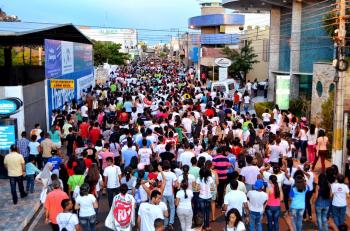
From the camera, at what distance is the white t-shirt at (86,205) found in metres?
8.03

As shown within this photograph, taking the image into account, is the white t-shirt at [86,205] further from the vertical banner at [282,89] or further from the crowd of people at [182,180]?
the vertical banner at [282,89]

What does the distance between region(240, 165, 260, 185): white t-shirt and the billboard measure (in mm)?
10418

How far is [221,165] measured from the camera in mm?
10531

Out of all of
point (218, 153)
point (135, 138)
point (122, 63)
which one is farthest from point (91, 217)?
point (122, 63)

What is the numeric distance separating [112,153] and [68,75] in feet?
44.4

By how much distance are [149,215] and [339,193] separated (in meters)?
3.79

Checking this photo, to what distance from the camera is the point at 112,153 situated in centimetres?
1173

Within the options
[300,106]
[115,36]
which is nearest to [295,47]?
[300,106]

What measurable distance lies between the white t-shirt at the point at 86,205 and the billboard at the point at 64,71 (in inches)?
427

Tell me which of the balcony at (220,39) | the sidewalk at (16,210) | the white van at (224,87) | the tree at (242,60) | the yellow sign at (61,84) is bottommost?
the sidewalk at (16,210)

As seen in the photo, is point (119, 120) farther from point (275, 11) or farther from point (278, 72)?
point (275, 11)

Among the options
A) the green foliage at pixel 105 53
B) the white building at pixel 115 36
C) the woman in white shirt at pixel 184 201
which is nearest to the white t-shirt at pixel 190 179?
the woman in white shirt at pixel 184 201

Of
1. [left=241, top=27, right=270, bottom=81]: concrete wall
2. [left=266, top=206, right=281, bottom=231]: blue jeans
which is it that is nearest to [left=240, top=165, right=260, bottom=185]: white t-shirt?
[left=266, top=206, right=281, bottom=231]: blue jeans

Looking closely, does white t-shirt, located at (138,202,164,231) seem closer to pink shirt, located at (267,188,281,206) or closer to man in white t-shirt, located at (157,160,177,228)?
man in white t-shirt, located at (157,160,177,228)
